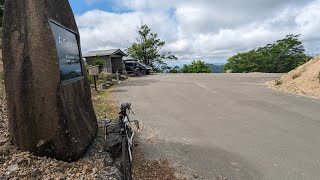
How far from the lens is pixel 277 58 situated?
3697cm

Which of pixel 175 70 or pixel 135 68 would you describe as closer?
pixel 135 68

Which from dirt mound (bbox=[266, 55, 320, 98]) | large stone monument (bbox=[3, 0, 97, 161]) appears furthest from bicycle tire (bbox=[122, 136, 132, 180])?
dirt mound (bbox=[266, 55, 320, 98])

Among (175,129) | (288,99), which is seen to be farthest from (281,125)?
(288,99)

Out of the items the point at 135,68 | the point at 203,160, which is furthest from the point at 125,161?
the point at 135,68

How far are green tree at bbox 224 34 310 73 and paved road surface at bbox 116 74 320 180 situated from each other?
1119 inches

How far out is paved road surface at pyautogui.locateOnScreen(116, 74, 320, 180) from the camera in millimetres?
4484

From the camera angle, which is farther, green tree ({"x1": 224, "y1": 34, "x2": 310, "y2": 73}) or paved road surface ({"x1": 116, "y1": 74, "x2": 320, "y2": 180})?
green tree ({"x1": 224, "y1": 34, "x2": 310, "y2": 73})

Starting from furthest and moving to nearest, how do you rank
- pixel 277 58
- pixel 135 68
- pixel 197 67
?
pixel 197 67
pixel 277 58
pixel 135 68

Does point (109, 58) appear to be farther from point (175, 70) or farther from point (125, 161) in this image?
point (125, 161)

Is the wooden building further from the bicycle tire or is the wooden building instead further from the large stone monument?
the bicycle tire

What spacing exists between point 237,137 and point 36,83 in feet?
14.9

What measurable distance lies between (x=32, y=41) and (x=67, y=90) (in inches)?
32.2

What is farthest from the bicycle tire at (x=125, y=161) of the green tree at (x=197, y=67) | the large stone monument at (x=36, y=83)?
the green tree at (x=197, y=67)

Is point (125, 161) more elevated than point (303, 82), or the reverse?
point (303, 82)
